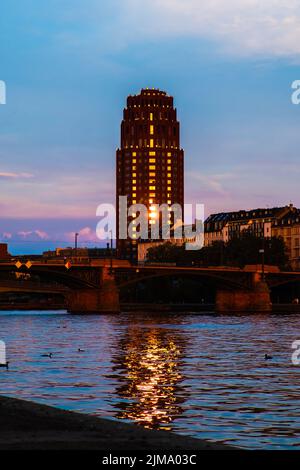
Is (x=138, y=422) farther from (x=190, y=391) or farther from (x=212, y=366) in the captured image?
(x=212, y=366)

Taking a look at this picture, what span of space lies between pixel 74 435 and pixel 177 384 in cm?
1875

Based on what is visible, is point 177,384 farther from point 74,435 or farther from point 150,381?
point 74,435

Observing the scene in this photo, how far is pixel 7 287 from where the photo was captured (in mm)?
160000

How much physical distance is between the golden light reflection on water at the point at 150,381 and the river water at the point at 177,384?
3 centimetres

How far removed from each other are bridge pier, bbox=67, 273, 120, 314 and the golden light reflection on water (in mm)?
82210

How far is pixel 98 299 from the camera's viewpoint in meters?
154

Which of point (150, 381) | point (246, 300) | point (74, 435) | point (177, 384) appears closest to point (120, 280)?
point (246, 300)

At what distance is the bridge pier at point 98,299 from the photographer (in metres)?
152

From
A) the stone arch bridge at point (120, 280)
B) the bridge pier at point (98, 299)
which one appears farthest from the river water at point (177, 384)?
the bridge pier at point (98, 299)

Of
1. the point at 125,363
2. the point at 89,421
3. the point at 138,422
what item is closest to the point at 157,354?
the point at 125,363

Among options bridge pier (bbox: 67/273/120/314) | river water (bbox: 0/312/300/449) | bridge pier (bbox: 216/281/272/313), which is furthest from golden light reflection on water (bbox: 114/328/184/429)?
bridge pier (bbox: 216/281/272/313)

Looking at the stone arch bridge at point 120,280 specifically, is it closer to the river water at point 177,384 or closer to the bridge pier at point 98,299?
the bridge pier at point 98,299

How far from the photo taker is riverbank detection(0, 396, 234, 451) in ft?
52.5
